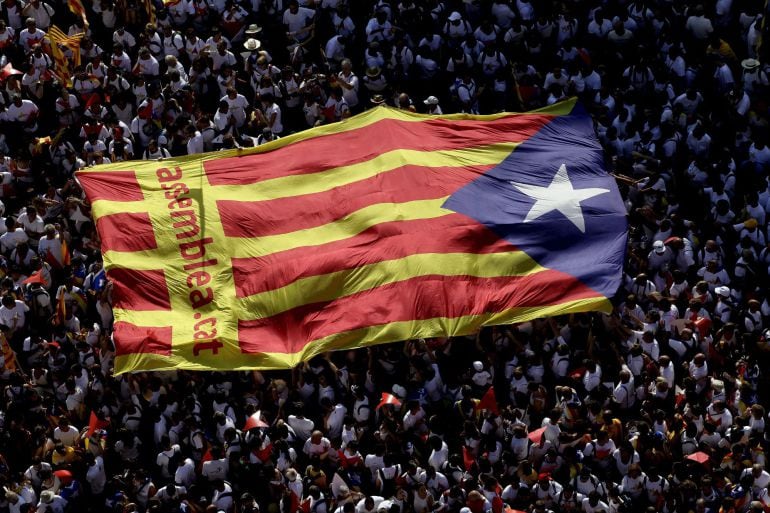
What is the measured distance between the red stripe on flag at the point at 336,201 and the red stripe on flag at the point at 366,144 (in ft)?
1.98

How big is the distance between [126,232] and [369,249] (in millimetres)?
4008

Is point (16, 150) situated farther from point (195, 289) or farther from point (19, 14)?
point (195, 289)

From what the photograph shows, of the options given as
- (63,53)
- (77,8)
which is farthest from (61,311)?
(77,8)

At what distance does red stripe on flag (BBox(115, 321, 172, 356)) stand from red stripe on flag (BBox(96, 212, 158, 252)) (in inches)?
68.7

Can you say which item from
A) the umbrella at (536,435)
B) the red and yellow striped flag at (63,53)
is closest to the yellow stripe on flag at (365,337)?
the umbrella at (536,435)

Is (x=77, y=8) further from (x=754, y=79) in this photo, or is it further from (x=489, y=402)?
(x=754, y=79)

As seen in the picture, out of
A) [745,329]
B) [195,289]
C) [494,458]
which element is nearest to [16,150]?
[195,289]

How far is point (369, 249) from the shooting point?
1199 inches

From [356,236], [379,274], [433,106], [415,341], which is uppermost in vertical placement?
[433,106]

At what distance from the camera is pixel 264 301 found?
29828mm

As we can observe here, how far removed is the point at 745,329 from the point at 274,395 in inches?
317

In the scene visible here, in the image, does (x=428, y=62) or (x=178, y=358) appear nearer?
(x=178, y=358)

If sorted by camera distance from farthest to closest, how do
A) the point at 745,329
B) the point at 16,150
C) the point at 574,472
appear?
the point at 16,150 → the point at 745,329 → the point at 574,472

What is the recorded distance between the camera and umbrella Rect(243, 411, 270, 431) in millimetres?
29016
